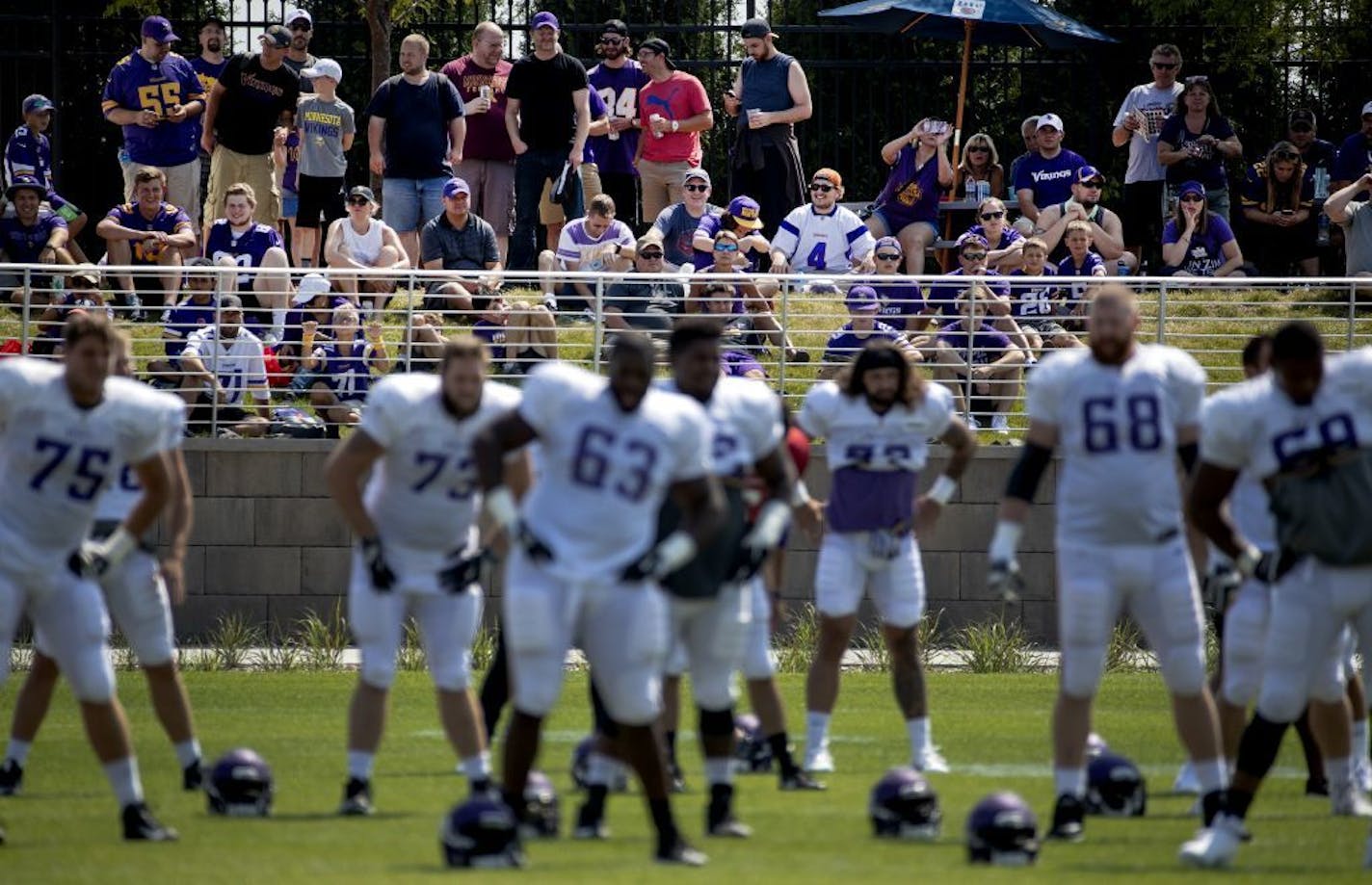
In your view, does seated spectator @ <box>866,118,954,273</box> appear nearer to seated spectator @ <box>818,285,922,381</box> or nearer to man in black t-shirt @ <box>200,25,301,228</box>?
seated spectator @ <box>818,285,922,381</box>

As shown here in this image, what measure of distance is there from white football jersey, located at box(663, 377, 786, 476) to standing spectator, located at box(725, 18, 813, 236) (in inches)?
410

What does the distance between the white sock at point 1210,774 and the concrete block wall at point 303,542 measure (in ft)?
25.2

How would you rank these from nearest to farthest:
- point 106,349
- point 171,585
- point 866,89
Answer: point 106,349
point 171,585
point 866,89

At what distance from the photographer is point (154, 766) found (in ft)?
39.4

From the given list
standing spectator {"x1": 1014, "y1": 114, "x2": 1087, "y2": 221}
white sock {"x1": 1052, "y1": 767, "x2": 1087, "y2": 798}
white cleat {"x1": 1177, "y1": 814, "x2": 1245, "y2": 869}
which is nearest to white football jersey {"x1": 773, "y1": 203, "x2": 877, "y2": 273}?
standing spectator {"x1": 1014, "y1": 114, "x2": 1087, "y2": 221}

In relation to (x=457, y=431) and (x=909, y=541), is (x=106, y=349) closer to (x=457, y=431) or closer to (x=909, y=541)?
(x=457, y=431)

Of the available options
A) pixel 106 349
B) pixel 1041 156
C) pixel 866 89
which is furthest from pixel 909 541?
pixel 866 89

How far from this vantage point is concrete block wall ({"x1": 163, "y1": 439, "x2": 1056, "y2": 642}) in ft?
58.0

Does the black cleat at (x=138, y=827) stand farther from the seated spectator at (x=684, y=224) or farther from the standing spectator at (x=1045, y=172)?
the standing spectator at (x=1045, y=172)

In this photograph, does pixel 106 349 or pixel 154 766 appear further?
pixel 154 766

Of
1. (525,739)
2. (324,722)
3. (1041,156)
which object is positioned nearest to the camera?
(525,739)

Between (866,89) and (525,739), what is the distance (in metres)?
15.4

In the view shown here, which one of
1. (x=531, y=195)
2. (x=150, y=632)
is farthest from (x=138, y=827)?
(x=531, y=195)

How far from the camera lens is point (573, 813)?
1074cm
